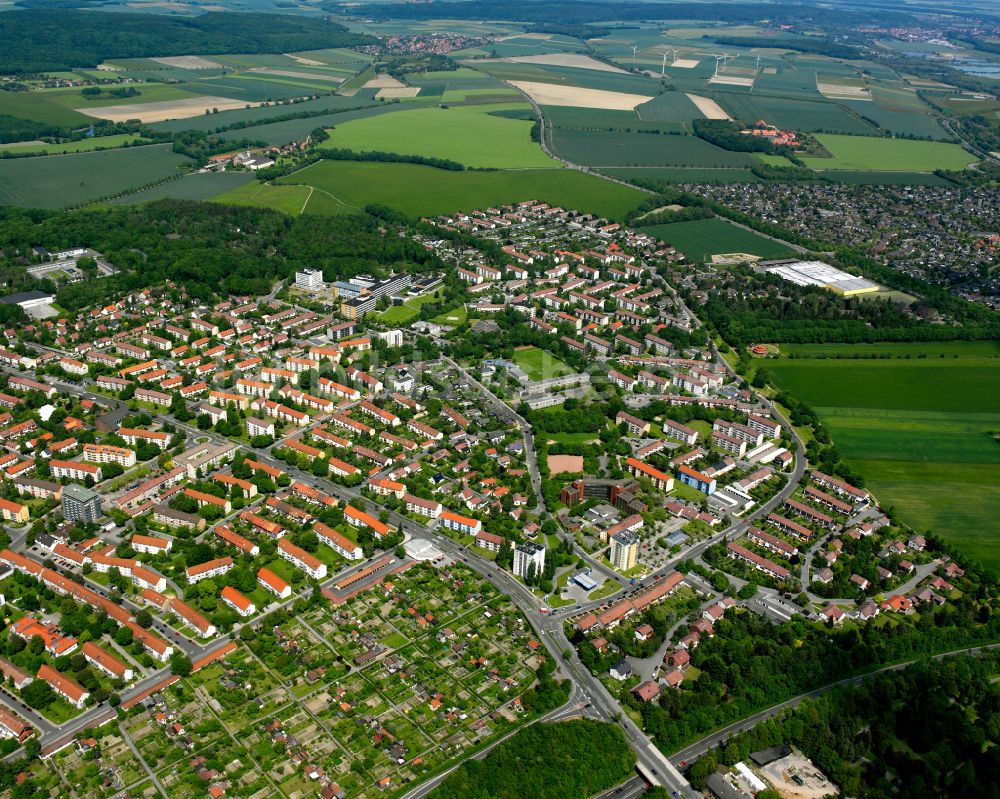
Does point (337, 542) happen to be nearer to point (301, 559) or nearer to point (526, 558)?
point (301, 559)

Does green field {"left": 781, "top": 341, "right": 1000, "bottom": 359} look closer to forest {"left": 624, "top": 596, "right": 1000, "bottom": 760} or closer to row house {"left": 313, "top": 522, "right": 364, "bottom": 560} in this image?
forest {"left": 624, "top": 596, "right": 1000, "bottom": 760}

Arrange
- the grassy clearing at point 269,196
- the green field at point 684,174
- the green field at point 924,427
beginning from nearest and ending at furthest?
the green field at point 924,427, the grassy clearing at point 269,196, the green field at point 684,174

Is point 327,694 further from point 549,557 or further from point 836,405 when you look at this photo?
point 836,405

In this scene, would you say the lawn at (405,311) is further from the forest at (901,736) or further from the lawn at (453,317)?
the forest at (901,736)

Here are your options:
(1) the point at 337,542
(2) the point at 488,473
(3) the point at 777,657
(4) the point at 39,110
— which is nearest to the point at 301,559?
(1) the point at 337,542

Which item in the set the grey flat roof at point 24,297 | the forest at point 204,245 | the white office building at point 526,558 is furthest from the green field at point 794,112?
the white office building at point 526,558

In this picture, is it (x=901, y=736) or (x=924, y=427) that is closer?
(x=901, y=736)

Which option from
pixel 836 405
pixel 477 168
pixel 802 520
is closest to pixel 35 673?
pixel 802 520
